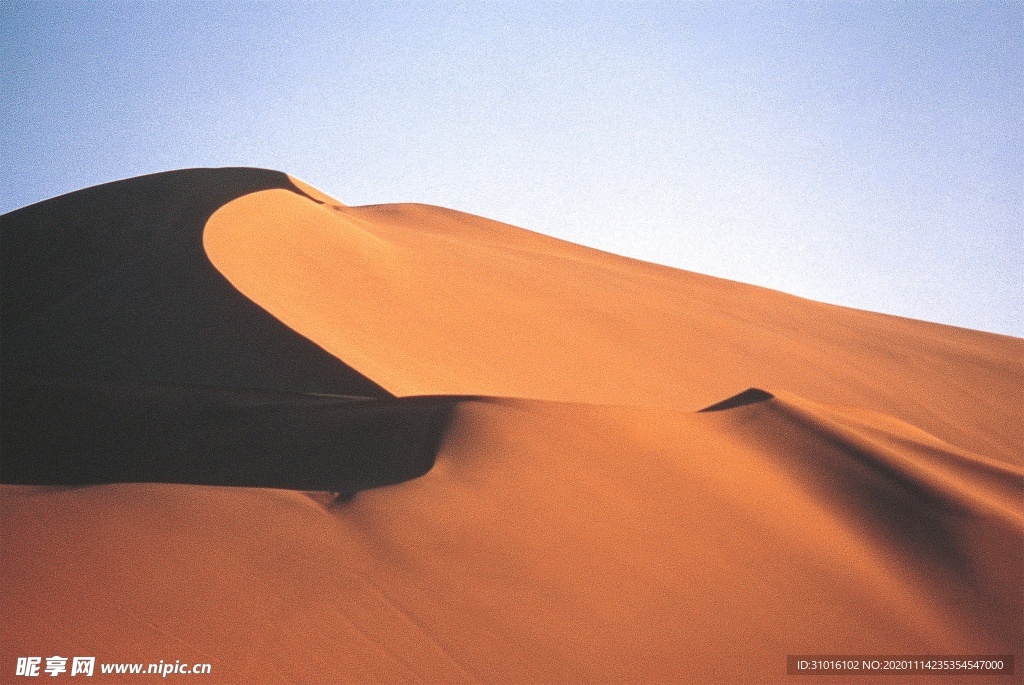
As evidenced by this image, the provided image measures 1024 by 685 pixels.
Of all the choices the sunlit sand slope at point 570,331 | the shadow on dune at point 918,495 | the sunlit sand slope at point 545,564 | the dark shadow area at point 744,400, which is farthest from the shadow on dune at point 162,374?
the shadow on dune at point 918,495

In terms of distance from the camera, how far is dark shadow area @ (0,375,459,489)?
9.04 meters

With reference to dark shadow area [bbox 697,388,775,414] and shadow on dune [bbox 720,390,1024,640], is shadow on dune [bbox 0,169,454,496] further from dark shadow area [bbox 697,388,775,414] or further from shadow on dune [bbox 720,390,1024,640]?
shadow on dune [bbox 720,390,1024,640]

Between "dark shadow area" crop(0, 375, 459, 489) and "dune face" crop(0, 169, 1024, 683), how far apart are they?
43mm

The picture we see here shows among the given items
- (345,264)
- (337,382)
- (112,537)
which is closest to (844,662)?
(112,537)

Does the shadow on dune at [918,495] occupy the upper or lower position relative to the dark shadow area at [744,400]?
lower

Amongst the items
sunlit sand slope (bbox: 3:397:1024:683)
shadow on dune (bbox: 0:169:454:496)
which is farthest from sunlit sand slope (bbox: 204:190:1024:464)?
sunlit sand slope (bbox: 3:397:1024:683)

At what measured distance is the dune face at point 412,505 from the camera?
6355 millimetres

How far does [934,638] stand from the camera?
7410 mm

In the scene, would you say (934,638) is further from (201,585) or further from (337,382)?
(337,382)

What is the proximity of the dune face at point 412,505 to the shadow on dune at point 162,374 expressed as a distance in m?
0.05

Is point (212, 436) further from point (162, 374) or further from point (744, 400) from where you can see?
point (744, 400)

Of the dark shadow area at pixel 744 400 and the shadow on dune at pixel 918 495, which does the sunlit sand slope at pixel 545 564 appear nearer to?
the shadow on dune at pixel 918 495

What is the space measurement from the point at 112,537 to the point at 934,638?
5.73 m

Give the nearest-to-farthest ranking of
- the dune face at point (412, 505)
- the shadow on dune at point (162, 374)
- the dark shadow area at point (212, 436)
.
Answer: the dune face at point (412, 505)
the dark shadow area at point (212, 436)
the shadow on dune at point (162, 374)
